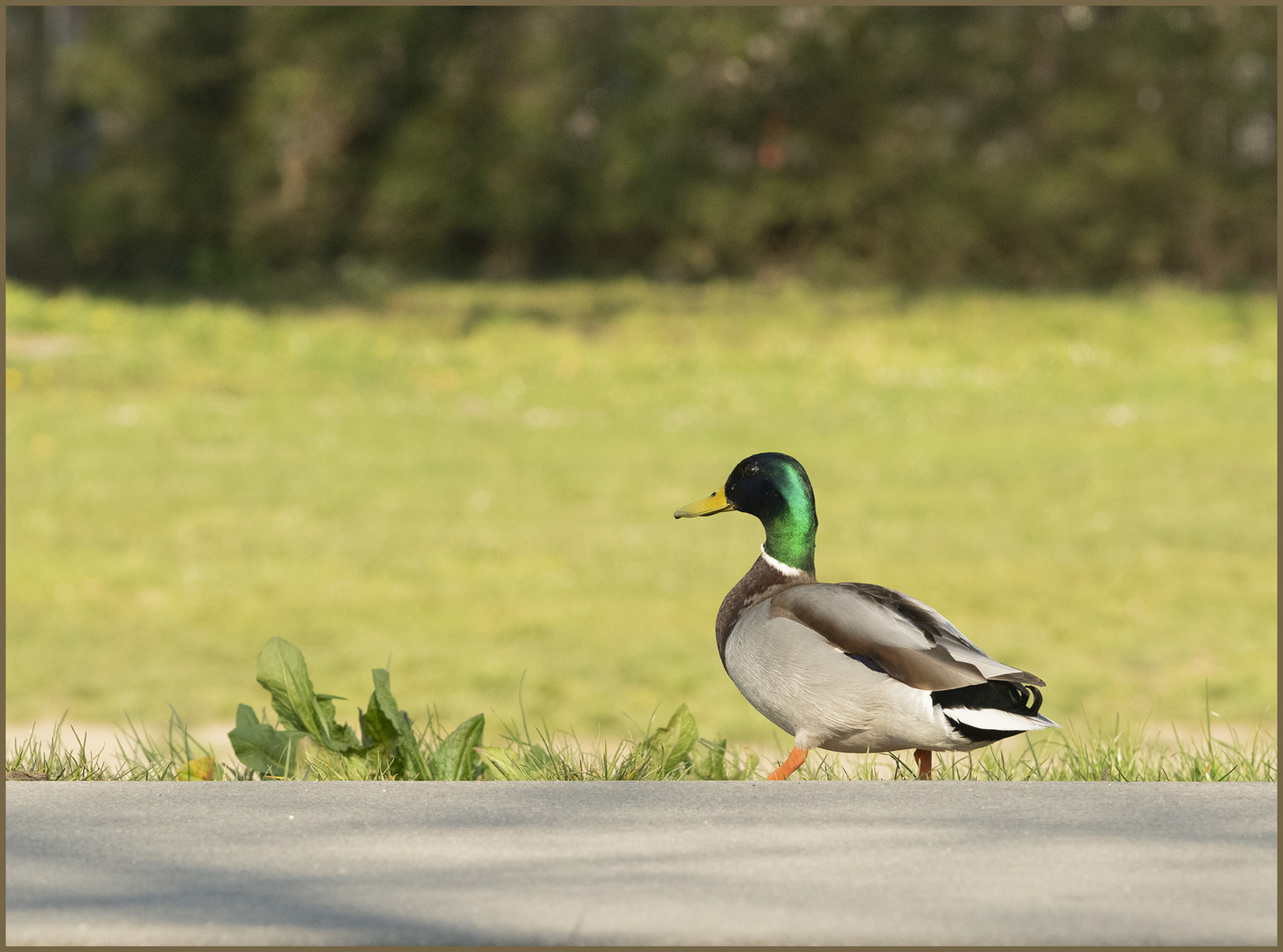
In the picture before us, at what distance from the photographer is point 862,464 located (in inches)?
545

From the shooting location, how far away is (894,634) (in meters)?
3.79

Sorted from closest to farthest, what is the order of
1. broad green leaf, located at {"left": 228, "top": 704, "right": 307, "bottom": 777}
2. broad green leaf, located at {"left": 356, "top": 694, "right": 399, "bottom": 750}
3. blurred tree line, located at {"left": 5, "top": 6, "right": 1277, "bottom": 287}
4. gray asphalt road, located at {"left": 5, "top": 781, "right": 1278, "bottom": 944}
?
gray asphalt road, located at {"left": 5, "top": 781, "right": 1278, "bottom": 944} → broad green leaf, located at {"left": 356, "top": 694, "right": 399, "bottom": 750} → broad green leaf, located at {"left": 228, "top": 704, "right": 307, "bottom": 777} → blurred tree line, located at {"left": 5, "top": 6, "right": 1277, "bottom": 287}

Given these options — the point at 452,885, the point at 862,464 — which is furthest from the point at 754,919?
the point at 862,464

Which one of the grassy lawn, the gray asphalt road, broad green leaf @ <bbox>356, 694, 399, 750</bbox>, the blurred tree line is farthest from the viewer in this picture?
the blurred tree line

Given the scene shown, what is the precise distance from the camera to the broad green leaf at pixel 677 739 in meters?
4.50

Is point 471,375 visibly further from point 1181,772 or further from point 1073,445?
point 1181,772

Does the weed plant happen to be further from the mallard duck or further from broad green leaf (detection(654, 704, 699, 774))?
the mallard duck

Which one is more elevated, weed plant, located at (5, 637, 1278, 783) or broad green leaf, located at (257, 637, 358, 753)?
broad green leaf, located at (257, 637, 358, 753)

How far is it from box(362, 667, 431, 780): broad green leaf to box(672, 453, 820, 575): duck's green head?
0.95 meters

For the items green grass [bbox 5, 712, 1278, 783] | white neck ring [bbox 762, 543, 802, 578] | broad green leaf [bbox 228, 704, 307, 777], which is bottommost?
green grass [bbox 5, 712, 1278, 783]

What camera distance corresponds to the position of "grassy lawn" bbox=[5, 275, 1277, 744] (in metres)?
8.66

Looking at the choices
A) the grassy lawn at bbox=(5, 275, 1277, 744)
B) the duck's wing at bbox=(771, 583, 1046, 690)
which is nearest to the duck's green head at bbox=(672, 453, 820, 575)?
the duck's wing at bbox=(771, 583, 1046, 690)

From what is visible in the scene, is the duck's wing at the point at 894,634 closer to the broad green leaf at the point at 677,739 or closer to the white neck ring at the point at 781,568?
the white neck ring at the point at 781,568

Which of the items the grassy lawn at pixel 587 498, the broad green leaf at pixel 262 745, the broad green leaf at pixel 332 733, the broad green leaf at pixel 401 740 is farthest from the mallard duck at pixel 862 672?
the grassy lawn at pixel 587 498
